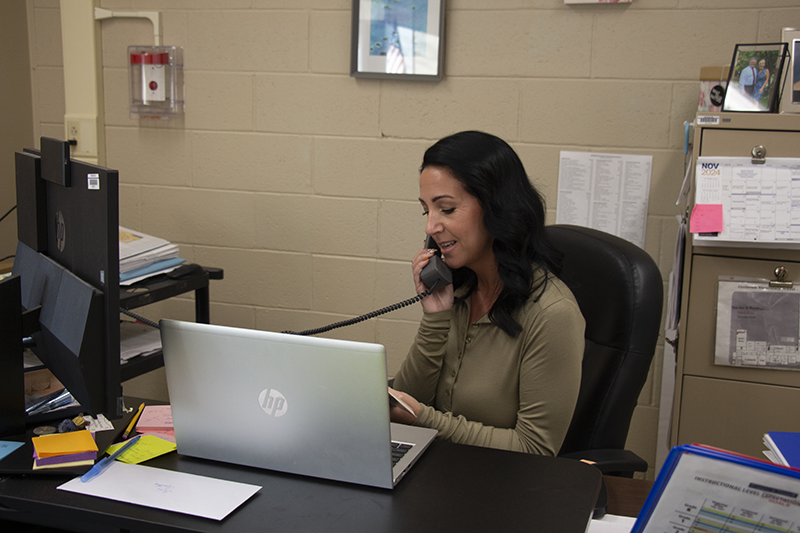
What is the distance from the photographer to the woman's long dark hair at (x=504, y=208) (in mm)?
1425

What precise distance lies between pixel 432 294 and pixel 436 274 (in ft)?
0.22

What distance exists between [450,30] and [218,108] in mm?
933

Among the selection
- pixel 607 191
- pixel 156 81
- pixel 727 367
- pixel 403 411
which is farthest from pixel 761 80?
pixel 156 81

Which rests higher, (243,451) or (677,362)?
(243,451)

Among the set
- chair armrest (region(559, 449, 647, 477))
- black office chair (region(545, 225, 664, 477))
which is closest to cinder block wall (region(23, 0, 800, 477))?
black office chair (region(545, 225, 664, 477))

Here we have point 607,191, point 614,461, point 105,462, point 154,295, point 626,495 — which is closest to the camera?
point 105,462

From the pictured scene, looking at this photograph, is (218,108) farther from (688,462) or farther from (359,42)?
(688,462)

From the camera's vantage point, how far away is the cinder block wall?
222cm

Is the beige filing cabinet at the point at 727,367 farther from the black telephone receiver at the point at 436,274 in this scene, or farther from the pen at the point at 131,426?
the pen at the point at 131,426

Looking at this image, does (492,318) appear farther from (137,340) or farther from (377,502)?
(137,340)

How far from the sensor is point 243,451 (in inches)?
39.5

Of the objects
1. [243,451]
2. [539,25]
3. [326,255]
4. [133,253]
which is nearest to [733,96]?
[539,25]

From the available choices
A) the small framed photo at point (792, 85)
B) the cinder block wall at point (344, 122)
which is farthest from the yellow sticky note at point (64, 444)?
the small framed photo at point (792, 85)

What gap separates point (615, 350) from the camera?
144 centimetres
